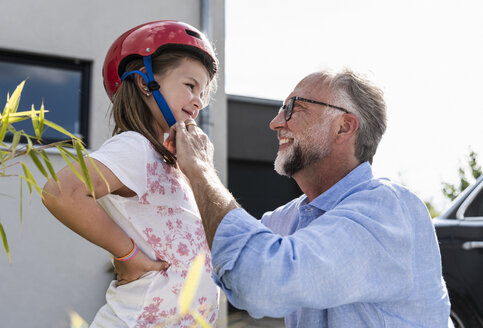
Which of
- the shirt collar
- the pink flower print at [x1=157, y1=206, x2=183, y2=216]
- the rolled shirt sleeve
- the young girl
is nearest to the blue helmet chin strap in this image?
the young girl

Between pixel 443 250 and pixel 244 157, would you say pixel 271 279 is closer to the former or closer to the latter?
pixel 443 250

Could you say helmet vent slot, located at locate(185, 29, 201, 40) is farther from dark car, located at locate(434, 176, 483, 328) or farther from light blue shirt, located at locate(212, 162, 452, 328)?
dark car, located at locate(434, 176, 483, 328)

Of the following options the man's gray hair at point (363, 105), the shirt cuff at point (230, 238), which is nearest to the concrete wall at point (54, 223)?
the man's gray hair at point (363, 105)

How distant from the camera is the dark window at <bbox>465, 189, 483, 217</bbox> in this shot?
14.2 feet

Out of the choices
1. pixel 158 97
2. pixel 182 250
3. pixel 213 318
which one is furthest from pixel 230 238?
pixel 158 97

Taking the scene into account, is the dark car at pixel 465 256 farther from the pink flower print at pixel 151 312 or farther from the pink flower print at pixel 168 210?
the pink flower print at pixel 151 312

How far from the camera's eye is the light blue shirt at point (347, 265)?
1.53 m

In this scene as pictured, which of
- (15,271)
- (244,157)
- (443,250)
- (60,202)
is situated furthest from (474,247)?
(244,157)

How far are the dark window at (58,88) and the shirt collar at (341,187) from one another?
479 cm

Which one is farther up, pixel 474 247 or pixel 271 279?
pixel 271 279

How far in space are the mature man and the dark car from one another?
228cm

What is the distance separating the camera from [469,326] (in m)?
4.17

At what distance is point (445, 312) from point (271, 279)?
68 centimetres

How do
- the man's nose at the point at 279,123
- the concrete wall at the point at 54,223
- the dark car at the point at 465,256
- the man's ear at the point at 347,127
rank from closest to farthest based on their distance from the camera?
1. the man's ear at the point at 347,127
2. the man's nose at the point at 279,123
3. the dark car at the point at 465,256
4. the concrete wall at the point at 54,223
